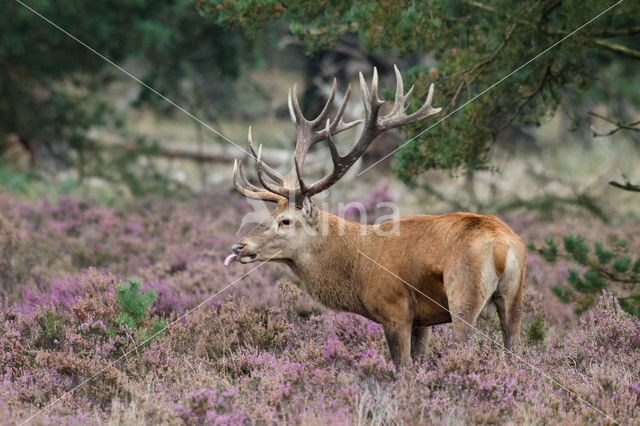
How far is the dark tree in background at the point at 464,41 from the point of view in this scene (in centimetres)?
617

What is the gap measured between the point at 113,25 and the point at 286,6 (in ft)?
24.0

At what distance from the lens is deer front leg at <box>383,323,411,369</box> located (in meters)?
5.00

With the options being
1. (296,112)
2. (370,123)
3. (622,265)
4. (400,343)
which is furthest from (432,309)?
(296,112)

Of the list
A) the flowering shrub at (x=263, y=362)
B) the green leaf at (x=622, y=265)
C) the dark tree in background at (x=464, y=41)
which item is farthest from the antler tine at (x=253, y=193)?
the green leaf at (x=622, y=265)

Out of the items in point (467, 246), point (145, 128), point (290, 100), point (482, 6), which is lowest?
point (145, 128)

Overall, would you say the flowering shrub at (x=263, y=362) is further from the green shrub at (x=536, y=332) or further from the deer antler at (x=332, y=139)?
the deer antler at (x=332, y=139)

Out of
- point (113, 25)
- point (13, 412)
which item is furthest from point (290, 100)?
point (113, 25)

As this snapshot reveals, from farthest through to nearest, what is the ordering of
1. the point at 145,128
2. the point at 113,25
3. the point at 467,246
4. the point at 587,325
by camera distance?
the point at 145,128 < the point at 113,25 < the point at 587,325 < the point at 467,246

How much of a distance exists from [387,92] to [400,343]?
258 cm

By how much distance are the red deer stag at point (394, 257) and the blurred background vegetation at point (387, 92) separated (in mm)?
888

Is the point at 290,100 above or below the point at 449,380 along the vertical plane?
above

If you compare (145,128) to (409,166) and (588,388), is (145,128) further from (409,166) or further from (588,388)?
(588,388)

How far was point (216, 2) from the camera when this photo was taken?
Answer: 6.63 metres

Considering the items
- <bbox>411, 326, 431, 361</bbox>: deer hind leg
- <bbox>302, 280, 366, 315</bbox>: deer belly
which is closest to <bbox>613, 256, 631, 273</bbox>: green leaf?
<bbox>411, 326, 431, 361</bbox>: deer hind leg
